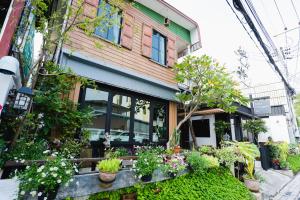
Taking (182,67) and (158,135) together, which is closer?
(182,67)

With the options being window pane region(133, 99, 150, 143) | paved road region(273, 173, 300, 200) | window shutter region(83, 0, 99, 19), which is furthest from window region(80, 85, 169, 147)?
paved road region(273, 173, 300, 200)

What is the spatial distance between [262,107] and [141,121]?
883 centimetres

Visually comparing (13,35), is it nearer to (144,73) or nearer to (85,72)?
(85,72)

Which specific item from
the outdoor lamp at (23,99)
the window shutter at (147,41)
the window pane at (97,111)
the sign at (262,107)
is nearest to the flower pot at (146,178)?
the window pane at (97,111)

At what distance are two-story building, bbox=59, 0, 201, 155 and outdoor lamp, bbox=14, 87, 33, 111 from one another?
1843 millimetres

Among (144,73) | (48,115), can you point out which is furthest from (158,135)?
(48,115)

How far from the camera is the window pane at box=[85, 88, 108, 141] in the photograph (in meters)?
5.61

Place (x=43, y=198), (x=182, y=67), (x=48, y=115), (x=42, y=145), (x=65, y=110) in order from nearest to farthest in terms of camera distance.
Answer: (x=43, y=198)
(x=42, y=145)
(x=48, y=115)
(x=65, y=110)
(x=182, y=67)

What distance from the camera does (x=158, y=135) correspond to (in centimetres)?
750

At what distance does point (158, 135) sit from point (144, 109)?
1.33 m

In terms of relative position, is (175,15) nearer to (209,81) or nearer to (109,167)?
(209,81)

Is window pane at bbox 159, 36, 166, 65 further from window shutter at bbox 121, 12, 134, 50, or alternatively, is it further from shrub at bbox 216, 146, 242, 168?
shrub at bbox 216, 146, 242, 168

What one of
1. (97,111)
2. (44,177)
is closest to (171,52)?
(97,111)

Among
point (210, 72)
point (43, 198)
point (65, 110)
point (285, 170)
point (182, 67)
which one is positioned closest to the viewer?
point (43, 198)
